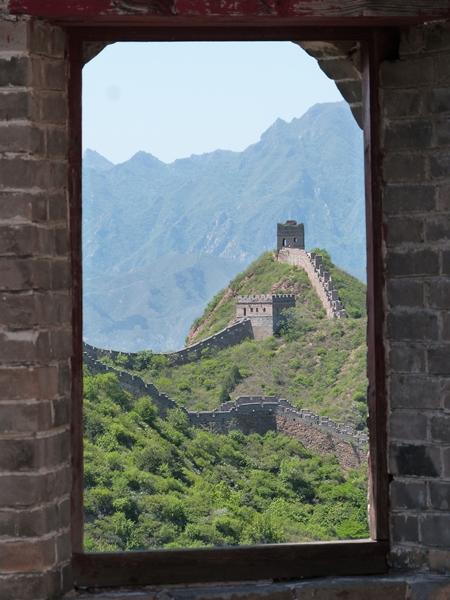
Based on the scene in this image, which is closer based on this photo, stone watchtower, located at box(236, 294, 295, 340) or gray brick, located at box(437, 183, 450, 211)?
gray brick, located at box(437, 183, 450, 211)

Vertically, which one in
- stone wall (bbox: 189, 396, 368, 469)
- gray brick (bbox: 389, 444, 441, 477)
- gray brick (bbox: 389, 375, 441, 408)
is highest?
gray brick (bbox: 389, 375, 441, 408)

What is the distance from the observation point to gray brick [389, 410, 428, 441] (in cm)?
402

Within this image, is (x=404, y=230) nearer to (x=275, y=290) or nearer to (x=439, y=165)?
(x=439, y=165)

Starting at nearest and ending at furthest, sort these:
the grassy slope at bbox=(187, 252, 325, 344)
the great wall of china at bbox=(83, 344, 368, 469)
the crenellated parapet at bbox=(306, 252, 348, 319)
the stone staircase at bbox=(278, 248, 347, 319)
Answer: the great wall of china at bbox=(83, 344, 368, 469) → the grassy slope at bbox=(187, 252, 325, 344) → the crenellated parapet at bbox=(306, 252, 348, 319) → the stone staircase at bbox=(278, 248, 347, 319)

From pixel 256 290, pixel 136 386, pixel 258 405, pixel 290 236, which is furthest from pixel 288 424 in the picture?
pixel 290 236

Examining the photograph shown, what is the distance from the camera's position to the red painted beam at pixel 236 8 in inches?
148

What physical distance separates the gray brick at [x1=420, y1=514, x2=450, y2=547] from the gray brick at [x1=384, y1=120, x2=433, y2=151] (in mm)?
1187

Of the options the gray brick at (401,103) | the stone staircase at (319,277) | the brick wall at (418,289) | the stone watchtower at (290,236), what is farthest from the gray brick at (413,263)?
the stone watchtower at (290,236)

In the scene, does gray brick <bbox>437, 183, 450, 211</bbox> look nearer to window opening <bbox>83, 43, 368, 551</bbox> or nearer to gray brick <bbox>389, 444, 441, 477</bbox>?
gray brick <bbox>389, 444, 441, 477</bbox>

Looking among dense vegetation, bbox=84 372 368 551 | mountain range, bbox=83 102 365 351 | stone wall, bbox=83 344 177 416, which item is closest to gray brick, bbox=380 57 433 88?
dense vegetation, bbox=84 372 368 551

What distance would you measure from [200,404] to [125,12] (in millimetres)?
40704

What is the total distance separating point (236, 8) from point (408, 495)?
162cm

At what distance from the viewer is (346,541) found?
4086mm

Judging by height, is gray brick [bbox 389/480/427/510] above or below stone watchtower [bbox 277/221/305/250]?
below
